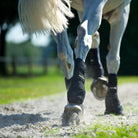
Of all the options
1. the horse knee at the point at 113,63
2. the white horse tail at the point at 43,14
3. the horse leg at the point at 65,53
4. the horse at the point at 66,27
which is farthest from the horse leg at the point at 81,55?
the horse knee at the point at 113,63

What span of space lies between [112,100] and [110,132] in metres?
1.52

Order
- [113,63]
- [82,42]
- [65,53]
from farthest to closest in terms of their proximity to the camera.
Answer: [113,63] → [65,53] → [82,42]

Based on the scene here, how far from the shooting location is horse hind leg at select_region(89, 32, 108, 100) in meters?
4.04

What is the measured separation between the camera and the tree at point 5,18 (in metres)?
18.5

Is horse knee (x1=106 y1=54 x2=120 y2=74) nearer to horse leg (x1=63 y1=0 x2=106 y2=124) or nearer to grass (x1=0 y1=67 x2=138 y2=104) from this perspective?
horse leg (x1=63 y1=0 x2=106 y2=124)

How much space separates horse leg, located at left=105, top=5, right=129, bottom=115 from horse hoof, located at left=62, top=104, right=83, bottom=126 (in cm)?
125

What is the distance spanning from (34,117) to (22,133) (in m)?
1.01

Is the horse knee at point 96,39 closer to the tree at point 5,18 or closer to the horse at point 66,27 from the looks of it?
the horse at point 66,27

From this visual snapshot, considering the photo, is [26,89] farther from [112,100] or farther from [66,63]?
[66,63]

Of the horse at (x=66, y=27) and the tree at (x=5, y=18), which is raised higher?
the tree at (x=5, y=18)

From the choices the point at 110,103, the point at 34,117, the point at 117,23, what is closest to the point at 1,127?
the point at 34,117

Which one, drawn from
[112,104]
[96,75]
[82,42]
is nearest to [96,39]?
[96,75]

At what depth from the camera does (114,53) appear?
3932 mm

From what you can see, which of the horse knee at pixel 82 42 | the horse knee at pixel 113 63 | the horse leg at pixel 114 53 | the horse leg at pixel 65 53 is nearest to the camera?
the horse knee at pixel 82 42
